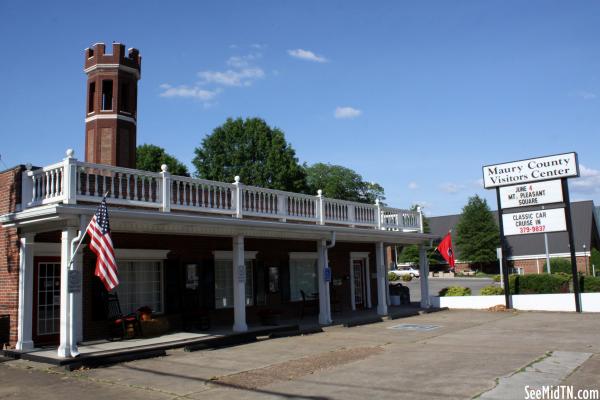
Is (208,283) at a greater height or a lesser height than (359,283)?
greater

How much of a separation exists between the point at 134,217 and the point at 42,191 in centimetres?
219

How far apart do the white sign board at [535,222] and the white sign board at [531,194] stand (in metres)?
0.41

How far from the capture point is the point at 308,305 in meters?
20.0

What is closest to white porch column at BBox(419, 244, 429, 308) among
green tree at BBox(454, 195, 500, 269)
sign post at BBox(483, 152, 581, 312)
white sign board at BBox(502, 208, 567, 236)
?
sign post at BBox(483, 152, 581, 312)

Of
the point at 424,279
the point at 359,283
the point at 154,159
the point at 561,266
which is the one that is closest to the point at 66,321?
the point at 359,283

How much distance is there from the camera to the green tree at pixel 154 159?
4609 cm

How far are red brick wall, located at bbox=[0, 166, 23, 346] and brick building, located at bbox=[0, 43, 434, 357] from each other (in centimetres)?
2

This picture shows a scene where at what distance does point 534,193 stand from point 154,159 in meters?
33.0

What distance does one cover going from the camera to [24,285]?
12484 millimetres

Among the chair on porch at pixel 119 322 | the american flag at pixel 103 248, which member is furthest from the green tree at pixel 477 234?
the american flag at pixel 103 248

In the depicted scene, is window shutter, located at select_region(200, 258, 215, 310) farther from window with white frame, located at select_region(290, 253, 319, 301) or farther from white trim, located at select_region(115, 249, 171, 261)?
window with white frame, located at select_region(290, 253, 319, 301)

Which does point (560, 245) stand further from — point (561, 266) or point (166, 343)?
point (166, 343)

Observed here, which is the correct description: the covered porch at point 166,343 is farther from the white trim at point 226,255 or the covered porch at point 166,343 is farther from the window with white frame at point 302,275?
the white trim at point 226,255

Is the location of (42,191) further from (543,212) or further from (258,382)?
(543,212)
